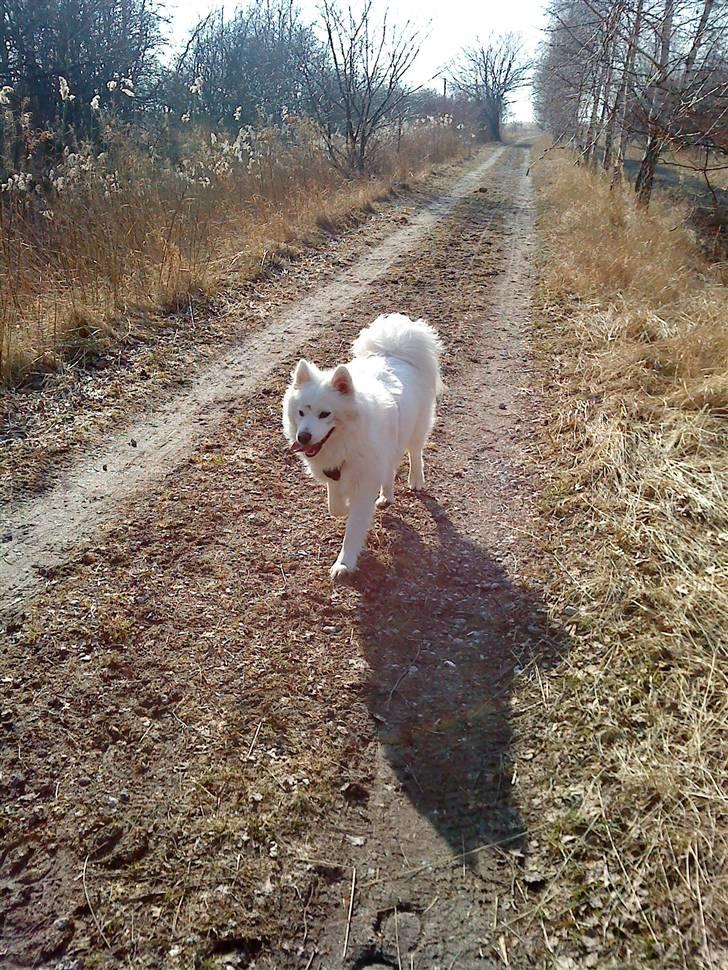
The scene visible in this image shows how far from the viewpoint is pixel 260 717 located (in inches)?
105

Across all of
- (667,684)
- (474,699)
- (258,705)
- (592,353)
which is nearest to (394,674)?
(474,699)

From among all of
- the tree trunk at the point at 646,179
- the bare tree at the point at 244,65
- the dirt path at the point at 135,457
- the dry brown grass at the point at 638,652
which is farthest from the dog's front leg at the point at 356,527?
the bare tree at the point at 244,65

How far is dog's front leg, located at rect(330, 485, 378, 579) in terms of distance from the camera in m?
3.48

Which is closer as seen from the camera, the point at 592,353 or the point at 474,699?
the point at 474,699

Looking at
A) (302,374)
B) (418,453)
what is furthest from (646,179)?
(302,374)

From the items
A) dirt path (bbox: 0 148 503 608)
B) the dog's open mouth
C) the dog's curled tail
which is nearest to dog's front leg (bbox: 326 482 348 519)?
the dog's open mouth

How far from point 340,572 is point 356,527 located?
26 centimetres

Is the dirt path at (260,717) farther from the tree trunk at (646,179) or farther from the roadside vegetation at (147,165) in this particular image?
the tree trunk at (646,179)

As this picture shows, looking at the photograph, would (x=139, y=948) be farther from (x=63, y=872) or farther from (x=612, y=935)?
(x=612, y=935)

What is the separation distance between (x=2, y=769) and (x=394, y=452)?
2.40m

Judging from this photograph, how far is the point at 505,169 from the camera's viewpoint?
84.7 ft

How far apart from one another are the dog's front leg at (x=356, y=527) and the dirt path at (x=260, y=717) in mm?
144

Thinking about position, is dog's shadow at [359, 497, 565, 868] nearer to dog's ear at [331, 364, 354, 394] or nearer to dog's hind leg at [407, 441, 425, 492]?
dog's hind leg at [407, 441, 425, 492]

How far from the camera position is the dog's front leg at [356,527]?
11.4 feet
